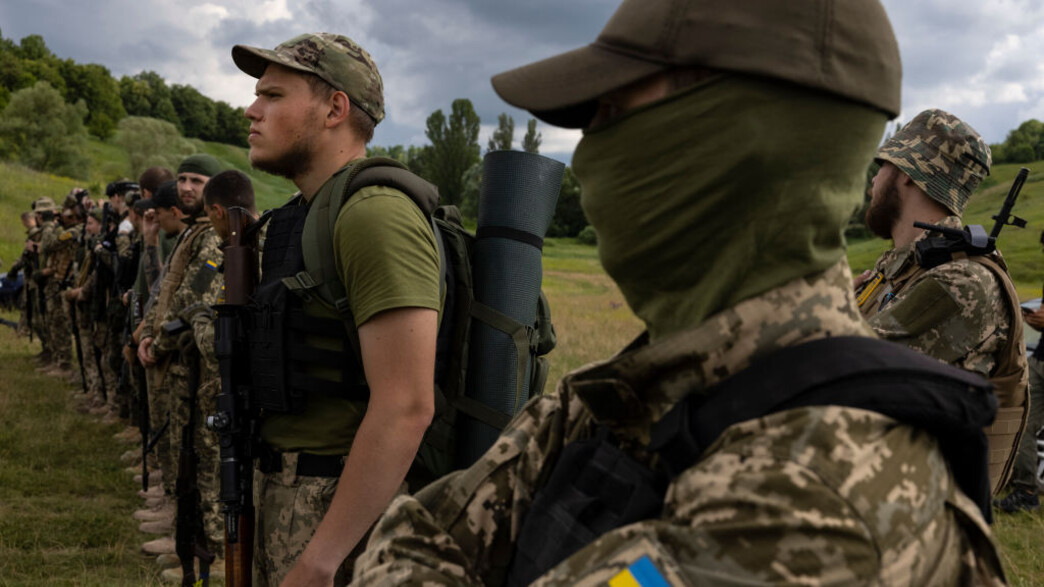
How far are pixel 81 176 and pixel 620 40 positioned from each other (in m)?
62.8

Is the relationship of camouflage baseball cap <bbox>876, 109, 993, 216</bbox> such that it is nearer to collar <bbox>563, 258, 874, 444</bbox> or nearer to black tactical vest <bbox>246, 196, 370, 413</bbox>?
black tactical vest <bbox>246, 196, 370, 413</bbox>

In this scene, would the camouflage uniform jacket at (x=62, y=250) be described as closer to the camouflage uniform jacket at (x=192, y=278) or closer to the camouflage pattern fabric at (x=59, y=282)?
the camouflage pattern fabric at (x=59, y=282)

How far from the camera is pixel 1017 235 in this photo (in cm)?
4331

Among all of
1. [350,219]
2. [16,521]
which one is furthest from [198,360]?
[350,219]

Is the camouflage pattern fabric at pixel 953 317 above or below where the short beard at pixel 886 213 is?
below

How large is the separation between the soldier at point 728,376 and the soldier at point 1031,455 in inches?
231

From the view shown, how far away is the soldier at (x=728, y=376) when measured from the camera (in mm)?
847

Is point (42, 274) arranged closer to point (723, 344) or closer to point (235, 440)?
point (235, 440)

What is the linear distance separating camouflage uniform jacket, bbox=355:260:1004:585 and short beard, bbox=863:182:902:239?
2718mm

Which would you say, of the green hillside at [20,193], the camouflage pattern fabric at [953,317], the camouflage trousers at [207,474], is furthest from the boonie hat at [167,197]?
the camouflage pattern fabric at [953,317]

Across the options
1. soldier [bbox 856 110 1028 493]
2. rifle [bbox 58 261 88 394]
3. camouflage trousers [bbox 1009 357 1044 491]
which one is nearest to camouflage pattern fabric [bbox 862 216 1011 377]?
soldier [bbox 856 110 1028 493]

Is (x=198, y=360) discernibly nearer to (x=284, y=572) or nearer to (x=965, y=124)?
(x=284, y=572)

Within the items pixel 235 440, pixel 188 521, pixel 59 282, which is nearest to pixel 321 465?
pixel 235 440

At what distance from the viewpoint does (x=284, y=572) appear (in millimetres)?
2402
